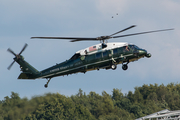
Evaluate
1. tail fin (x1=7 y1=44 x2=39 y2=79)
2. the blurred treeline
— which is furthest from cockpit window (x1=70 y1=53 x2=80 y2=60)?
the blurred treeline

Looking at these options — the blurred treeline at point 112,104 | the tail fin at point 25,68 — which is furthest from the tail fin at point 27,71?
the blurred treeline at point 112,104

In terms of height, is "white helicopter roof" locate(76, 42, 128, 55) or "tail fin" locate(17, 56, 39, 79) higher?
"white helicopter roof" locate(76, 42, 128, 55)

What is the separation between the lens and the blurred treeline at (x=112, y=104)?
9718 cm

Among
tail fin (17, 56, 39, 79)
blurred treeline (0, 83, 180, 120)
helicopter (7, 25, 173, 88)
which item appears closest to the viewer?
helicopter (7, 25, 173, 88)

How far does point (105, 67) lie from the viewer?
43000mm

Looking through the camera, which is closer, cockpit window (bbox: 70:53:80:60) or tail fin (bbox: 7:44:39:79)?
cockpit window (bbox: 70:53:80:60)

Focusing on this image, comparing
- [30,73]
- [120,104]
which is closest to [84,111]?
[120,104]

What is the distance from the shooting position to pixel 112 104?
125m

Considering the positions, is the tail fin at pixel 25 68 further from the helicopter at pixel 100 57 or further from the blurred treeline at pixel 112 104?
the blurred treeline at pixel 112 104

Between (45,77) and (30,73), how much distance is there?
227 centimetres

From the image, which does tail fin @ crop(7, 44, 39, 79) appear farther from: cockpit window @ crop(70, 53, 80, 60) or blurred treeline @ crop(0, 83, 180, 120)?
blurred treeline @ crop(0, 83, 180, 120)

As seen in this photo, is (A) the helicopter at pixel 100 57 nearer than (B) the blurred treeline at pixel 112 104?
Yes

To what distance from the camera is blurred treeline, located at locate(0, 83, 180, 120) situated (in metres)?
97.2

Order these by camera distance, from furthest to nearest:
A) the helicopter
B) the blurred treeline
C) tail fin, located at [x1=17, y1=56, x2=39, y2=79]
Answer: the blurred treeline < tail fin, located at [x1=17, y1=56, x2=39, y2=79] < the helicopter
